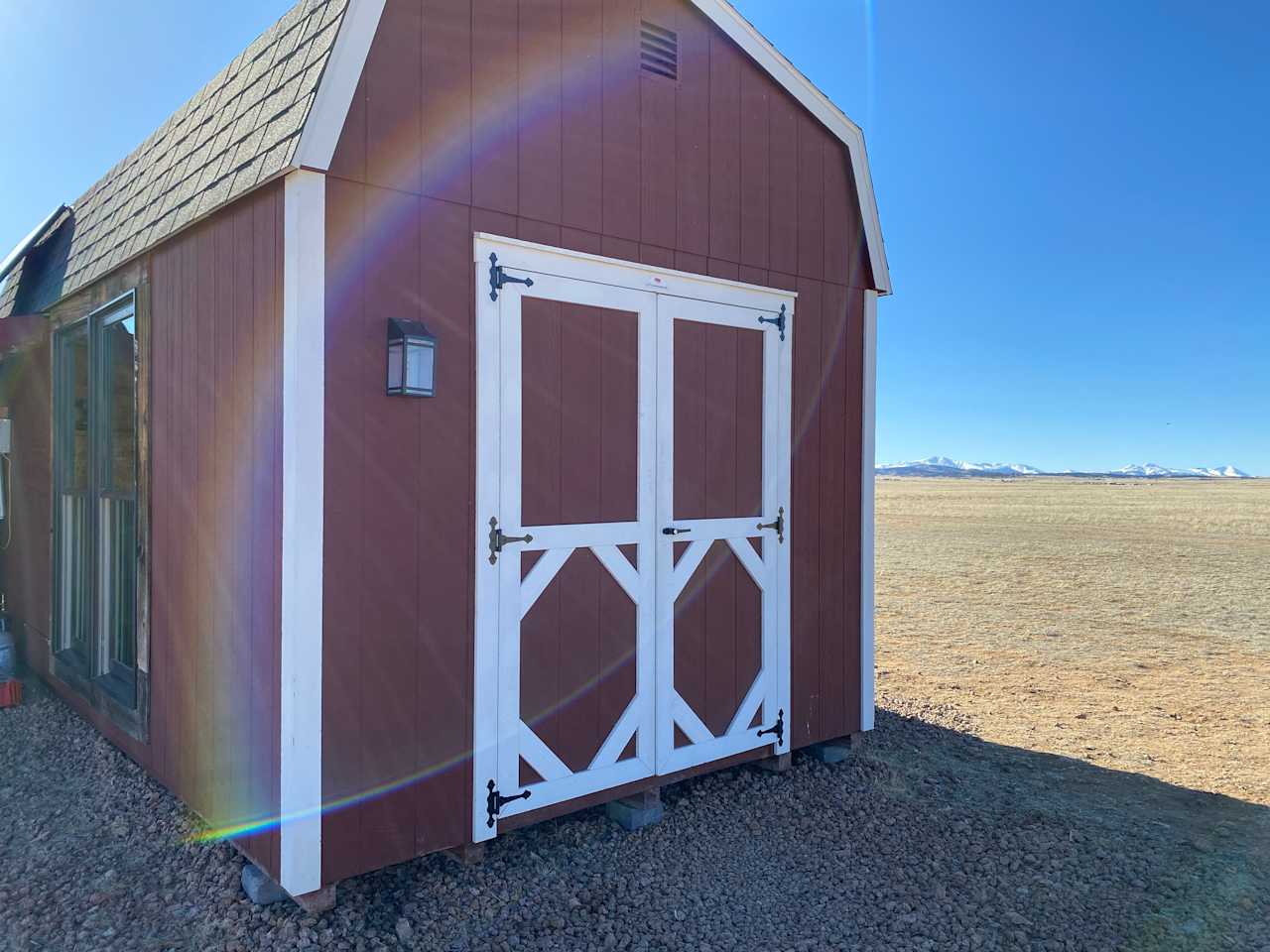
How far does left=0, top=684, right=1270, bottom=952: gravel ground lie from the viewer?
9.68ft

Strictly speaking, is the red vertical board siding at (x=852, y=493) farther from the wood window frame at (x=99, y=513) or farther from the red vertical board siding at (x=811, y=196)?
the wood window frame at (x=99, y=513)

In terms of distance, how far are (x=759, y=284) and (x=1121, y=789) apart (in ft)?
10.7

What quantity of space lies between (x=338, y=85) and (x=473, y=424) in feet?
4.16

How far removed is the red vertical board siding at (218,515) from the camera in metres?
3.01

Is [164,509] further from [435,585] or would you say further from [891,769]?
[891,769]

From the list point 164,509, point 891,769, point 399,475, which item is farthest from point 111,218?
point 891,769

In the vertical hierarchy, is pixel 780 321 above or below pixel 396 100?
below

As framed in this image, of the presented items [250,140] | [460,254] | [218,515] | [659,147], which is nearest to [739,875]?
[218,515]

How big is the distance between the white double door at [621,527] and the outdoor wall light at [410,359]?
0.94 ft

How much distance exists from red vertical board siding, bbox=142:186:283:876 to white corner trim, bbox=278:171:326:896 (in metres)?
0.10

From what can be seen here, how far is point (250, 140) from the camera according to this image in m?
3.28

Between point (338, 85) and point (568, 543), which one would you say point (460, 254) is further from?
point (568, 543)

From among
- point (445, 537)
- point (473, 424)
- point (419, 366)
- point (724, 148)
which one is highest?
point (724, 148)

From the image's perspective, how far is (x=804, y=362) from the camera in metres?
4.54
